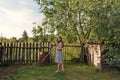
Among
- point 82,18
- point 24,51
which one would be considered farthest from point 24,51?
point 82,18

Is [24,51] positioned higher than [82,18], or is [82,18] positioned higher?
[82,18]

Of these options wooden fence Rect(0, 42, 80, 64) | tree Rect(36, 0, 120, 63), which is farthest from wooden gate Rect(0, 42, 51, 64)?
tree Rect(36, 0, 120, 63)

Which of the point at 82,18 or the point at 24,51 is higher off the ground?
the point at 82,18

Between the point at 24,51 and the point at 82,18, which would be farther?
the point at 24,51

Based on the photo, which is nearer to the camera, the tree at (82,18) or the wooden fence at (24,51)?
the tree at (82,18)

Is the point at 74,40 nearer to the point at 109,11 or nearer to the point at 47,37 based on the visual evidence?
the point at 47,37

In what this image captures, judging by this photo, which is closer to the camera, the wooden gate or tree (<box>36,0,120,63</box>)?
tree (<box>36,0,120,63</box>)

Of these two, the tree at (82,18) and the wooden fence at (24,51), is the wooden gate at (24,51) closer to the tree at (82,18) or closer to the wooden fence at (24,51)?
the wooden fence at (24,51)

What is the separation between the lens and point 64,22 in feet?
50.2

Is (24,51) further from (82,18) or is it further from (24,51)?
(82,18)

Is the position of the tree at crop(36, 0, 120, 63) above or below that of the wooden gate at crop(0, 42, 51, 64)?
above

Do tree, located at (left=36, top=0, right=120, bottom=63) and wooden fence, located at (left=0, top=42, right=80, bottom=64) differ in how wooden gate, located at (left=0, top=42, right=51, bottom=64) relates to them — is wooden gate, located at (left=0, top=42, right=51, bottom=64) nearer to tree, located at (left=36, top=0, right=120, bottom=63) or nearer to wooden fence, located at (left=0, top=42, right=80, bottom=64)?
wooden fence, located at (left=0, top=42, right=80, bottom=64)

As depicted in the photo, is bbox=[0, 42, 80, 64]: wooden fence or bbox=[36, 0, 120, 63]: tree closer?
bbox=[36, 0, 120, 63]: tree

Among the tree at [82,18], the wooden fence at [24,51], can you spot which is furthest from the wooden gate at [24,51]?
the tree at [82,18]
